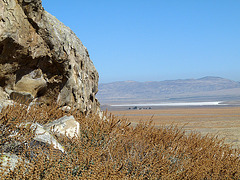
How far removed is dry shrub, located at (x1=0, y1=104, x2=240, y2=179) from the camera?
3.91 metres

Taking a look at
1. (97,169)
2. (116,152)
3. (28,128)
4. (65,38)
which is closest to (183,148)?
(116,152)

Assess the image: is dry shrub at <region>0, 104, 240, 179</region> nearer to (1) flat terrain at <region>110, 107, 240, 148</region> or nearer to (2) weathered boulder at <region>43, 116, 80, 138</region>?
(2) weathered boulder at <region>43, 116, 80, 138</region>

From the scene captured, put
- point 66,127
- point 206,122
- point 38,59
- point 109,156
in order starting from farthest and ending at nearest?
point 206,122 → point 38,59 → point 66,127 → point 109,156

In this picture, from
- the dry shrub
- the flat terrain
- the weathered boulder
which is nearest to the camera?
the dry shrub

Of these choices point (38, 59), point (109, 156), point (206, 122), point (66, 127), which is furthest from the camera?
point (206, 122)

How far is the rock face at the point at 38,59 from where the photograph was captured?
676cm

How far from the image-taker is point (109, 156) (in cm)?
489

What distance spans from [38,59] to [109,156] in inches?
155

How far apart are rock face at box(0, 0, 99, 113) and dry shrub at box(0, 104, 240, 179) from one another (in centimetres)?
121

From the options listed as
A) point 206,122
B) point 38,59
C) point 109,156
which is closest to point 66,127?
point 109,156

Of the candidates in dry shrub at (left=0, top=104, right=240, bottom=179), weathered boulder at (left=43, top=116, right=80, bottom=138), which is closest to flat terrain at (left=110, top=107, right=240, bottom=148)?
dry shrub at (left=0, top=104, right=240, bottom=179)

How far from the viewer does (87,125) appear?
609 cm

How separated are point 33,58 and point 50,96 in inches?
55.0

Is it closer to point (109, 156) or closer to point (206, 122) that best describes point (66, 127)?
point (109, 156)
